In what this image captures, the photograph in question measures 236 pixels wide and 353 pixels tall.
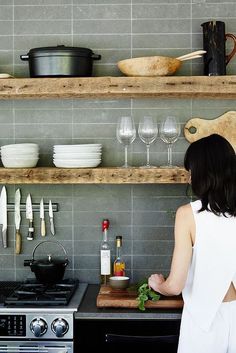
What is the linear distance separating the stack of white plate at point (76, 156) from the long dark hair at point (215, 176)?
79 centimetres

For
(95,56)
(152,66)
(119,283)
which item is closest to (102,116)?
(95,56)

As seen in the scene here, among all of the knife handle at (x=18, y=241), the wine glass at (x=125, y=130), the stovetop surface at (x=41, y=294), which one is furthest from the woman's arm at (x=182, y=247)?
the knife handle at (x=18, y=241)

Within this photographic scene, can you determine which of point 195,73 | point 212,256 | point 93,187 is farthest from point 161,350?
point 195,73

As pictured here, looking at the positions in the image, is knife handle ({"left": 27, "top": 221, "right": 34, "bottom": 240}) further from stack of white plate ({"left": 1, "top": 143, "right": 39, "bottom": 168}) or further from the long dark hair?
the long dark hair

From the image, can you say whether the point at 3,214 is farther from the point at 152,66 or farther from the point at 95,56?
the point at 152,66

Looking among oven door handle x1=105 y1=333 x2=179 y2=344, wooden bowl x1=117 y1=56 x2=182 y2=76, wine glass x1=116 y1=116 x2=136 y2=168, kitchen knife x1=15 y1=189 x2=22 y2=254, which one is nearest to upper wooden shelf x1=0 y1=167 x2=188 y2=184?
wine glass x1=116 y1=116 x2=136 y2=168

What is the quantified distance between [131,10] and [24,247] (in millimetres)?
1563

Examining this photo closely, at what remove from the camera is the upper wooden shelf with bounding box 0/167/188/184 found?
10.0 ft

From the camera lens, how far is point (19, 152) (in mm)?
3166

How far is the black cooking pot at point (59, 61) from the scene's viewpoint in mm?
3016

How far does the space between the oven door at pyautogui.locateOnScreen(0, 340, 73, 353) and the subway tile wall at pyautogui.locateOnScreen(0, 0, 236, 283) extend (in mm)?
651

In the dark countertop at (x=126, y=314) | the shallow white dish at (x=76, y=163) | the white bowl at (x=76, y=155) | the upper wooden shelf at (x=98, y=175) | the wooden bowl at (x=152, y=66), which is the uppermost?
the wooden bowl at (x=152, y=66)

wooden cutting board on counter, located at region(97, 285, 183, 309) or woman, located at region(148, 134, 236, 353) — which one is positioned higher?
woman, located at region(148, 134, 236, 353)

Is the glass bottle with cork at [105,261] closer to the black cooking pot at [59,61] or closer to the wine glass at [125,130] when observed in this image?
the wine glass at [125,130]
